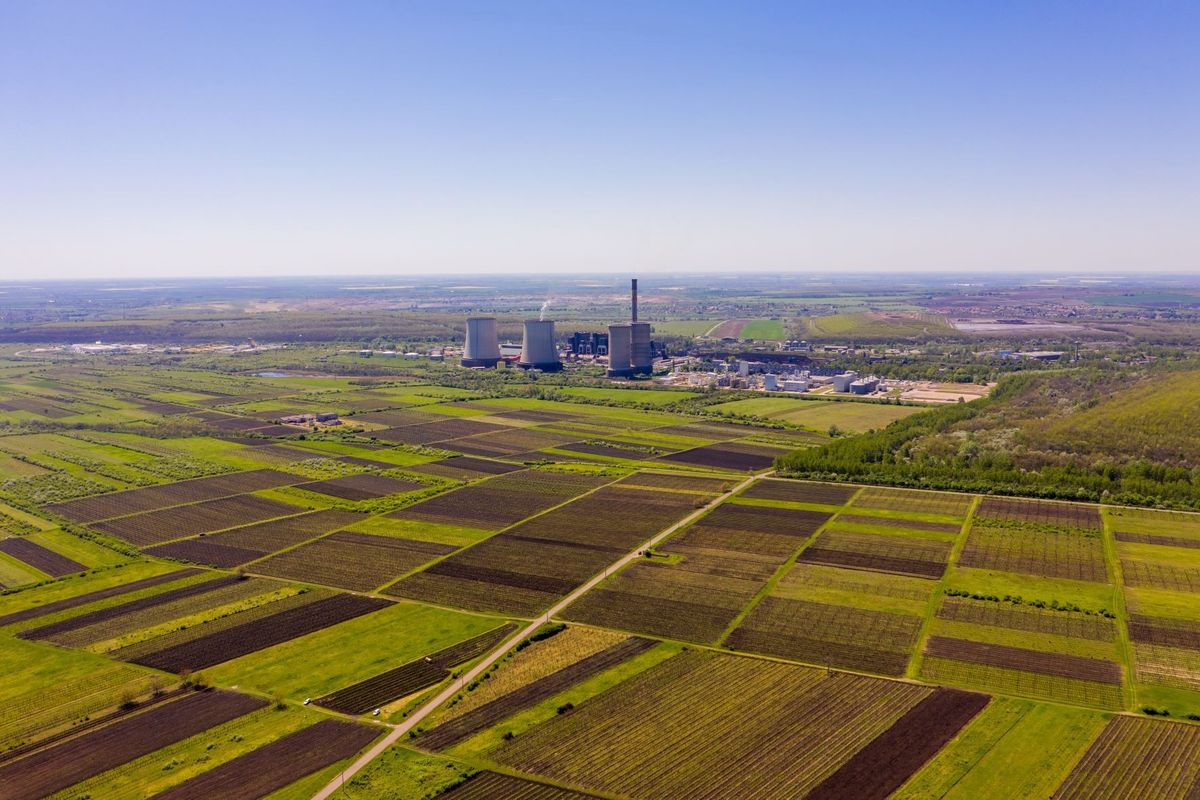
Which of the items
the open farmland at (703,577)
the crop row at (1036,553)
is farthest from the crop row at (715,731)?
the crop row at (1036,553)

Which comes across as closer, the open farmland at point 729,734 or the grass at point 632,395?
the open farmland at point 729,734

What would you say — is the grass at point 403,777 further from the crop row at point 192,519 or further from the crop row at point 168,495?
the crop row at point 168,495

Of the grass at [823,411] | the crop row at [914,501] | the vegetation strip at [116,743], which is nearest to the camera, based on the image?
the vegetation strip at [116,743]

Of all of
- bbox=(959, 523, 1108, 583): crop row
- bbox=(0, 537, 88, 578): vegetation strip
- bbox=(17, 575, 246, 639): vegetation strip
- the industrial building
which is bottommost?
bbox=(17, 575, 246, 639): vegetation strip

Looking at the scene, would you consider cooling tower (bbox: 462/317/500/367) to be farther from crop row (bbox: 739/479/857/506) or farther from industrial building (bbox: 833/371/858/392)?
crop row (bbox: 739/479/857/506)

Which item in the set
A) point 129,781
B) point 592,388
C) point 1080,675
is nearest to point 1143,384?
point 592,388

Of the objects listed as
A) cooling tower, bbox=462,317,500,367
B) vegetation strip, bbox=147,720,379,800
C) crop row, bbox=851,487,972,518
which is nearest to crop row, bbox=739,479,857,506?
crop row, bbox=851,487,972,518

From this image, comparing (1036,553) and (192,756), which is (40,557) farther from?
(1036,553)

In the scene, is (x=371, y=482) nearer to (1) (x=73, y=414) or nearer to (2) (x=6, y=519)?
(2) (x=6, y=519)

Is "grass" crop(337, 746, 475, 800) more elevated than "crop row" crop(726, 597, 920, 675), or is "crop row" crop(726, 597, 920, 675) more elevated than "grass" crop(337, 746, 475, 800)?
"crop row" crop(726, 597, 920, 675)
